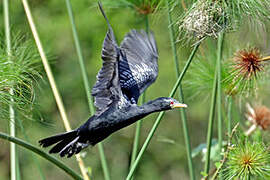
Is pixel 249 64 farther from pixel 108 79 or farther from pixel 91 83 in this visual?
pixel 91 83

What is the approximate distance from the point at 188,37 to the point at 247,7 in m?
0.36

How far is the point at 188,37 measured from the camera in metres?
3.13

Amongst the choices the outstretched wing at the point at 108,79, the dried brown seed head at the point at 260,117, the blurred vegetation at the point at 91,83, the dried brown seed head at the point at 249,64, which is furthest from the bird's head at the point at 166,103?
the blurred vegetation at the point at 91,83

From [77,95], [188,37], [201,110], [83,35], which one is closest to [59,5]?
[83,35]

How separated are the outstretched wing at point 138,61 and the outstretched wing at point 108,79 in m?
0.28

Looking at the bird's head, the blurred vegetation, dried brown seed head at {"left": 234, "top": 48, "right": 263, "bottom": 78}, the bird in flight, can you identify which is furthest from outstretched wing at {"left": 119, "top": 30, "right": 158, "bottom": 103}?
the blurred vegetation

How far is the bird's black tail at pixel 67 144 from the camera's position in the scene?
10.9ft

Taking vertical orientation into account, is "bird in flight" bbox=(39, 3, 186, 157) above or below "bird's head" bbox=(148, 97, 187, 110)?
above

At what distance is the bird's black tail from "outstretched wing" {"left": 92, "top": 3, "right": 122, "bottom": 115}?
238mm

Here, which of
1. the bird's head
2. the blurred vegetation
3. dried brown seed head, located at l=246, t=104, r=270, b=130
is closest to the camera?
the bird's head

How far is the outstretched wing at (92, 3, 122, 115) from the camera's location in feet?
10.8

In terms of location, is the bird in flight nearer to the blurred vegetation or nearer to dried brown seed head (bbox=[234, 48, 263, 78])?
dried brown seed head (bbox=[234, 48, 263, 78])

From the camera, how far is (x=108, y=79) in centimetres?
344

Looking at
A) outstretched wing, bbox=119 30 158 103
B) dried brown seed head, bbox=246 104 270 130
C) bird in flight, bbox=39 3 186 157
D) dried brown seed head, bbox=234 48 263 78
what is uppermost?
outstretched wing, bbox=119 30 158 103
